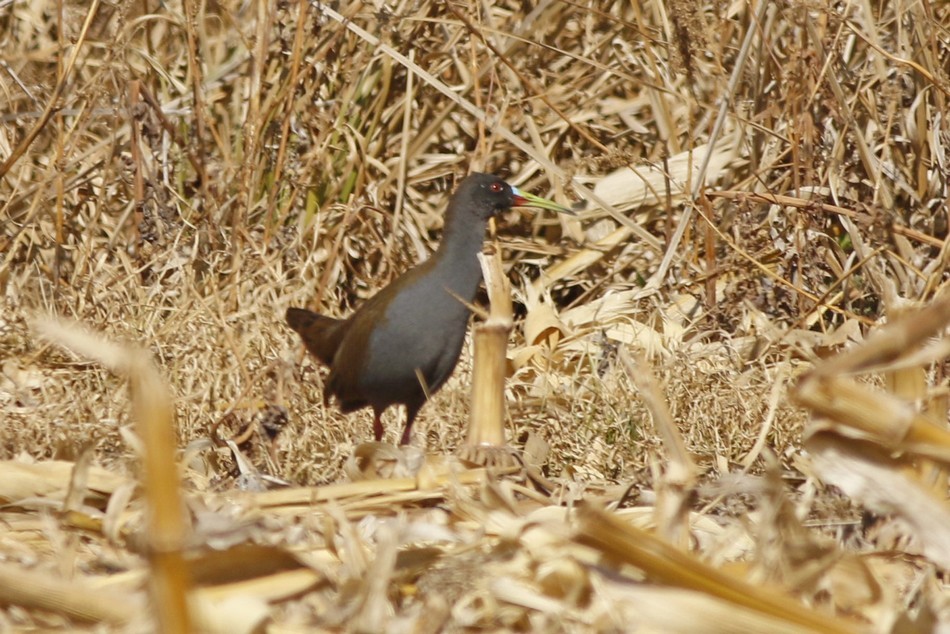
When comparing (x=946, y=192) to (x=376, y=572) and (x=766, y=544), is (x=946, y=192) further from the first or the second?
(x=376, y=572)

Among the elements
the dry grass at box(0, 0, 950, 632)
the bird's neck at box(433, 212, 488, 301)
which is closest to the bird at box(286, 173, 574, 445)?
the bird's neck at box(433, 212, 488, 301)

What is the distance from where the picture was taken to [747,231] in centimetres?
398

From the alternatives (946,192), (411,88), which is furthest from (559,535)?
(411,88)

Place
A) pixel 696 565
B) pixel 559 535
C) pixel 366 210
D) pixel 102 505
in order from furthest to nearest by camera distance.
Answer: pixel 366 210 → pixel 102 505 → pixel 559 535 → pixel 696 565

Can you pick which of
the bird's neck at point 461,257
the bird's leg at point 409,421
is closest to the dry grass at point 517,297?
the bird's leg at point 409,421

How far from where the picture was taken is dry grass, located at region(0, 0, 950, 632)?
5.59 feet

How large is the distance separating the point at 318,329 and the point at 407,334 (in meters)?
0.37

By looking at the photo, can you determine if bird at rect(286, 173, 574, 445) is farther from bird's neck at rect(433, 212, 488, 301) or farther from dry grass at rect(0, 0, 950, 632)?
dry grass at rect(0, 0, 950, 632)

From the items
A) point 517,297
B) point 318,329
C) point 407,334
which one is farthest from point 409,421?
point 517,297

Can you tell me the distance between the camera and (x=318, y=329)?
12.7 feet

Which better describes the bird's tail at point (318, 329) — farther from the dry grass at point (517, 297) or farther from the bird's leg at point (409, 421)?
the bird's leg at point (409, 421)

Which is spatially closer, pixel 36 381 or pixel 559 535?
pixel 559 535

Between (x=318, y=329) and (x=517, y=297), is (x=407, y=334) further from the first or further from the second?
(x=517, y=297)

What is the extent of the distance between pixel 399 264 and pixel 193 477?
5.78ft
